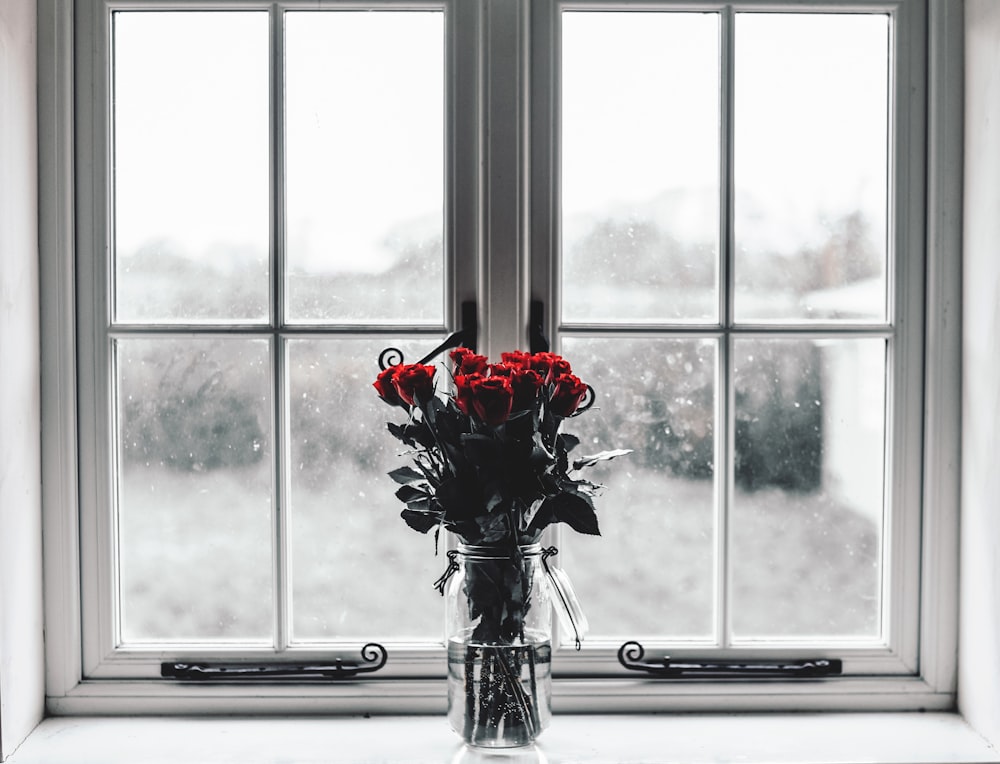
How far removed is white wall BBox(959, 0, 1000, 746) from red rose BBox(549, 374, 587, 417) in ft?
1.96

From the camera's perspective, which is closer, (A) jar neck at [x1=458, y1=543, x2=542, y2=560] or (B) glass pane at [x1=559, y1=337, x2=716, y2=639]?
(A) jar neck at [x1=458, y1=543, x2=542, y2=560]

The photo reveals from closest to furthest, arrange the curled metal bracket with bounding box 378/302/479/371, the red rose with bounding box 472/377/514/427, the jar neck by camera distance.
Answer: the red rose with bounding box 472/377/514/427, the jar neck, the curled metal bracket with bounding box 378/302/479/371

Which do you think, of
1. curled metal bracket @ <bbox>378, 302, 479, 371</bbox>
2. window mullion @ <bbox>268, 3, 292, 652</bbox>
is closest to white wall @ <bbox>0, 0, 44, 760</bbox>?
window mullion @ <bbox>268, 3, 292, 652</bbox>

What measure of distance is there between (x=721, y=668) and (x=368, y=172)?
Result: 0.92m

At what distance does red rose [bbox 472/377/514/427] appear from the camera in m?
1.07

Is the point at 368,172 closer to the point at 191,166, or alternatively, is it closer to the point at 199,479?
the point at 191,166

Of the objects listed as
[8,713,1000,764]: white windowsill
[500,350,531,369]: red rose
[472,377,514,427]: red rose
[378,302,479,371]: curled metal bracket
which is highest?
[378,302,479,371]: curled metal bracket

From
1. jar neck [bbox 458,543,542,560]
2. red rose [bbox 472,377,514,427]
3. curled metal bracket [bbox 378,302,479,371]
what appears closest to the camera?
red rose [bbox 472,377,514,427]

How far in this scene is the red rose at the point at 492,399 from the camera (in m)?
1.07

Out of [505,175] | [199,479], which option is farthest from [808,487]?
[199,479]

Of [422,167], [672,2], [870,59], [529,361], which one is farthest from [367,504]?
[870,59]

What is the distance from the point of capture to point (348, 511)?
139 cm

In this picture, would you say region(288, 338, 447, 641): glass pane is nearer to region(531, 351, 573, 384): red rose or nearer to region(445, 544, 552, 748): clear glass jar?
region(445, 544, 552, 748): clear glass jar

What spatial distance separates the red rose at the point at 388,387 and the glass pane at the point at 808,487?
54 cm
